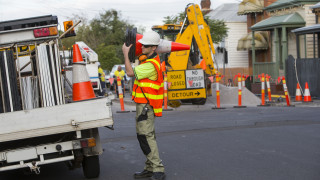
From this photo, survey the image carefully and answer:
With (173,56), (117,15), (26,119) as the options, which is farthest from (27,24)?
(117,15)

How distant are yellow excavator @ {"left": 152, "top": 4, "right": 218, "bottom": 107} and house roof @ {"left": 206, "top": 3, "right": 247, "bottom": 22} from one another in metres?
21.5

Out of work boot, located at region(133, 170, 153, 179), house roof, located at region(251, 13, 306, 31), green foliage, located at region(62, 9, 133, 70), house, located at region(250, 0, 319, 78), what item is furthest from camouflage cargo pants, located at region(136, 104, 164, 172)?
green foliage, located at region(62, 9, 133, 70)

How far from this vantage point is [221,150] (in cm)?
864

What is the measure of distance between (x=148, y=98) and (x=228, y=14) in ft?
123

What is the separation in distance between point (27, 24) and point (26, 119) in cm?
142

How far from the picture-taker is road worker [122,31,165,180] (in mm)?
6520

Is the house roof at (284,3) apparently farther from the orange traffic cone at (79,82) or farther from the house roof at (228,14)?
the orange traffic cone at (79,82)

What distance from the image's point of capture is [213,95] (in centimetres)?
1942

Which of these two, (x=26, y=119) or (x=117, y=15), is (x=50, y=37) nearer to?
(x=26, y=119)

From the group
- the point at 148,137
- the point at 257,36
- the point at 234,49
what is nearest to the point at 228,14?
the point at 234,49

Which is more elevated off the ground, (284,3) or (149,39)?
(284,3)

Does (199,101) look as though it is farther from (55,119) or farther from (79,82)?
(55,119)

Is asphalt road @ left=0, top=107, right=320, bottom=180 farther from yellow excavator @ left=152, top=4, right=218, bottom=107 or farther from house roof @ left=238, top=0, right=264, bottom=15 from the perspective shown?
house roof @ left=238, top=0, right=264, bottom=15

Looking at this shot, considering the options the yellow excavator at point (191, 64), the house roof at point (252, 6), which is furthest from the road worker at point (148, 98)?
the house roof at point (252, 6)
